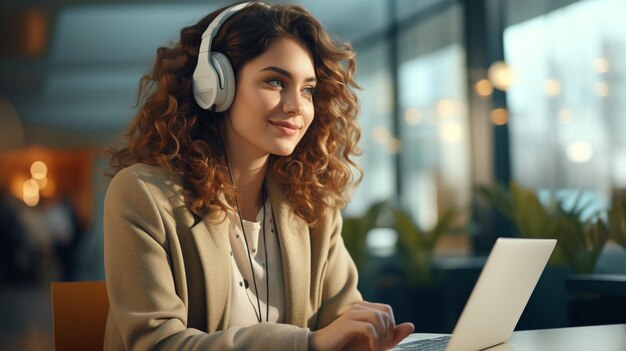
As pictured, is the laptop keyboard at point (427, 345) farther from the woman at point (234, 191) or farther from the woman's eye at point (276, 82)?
the woman's eye at point (276, 82)


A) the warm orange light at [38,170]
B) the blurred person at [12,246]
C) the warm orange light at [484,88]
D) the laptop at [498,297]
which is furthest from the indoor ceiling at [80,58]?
the laptop at [498,297]

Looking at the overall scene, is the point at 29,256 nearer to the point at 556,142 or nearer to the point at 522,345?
the point at 556,142

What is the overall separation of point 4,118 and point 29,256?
1.20 m

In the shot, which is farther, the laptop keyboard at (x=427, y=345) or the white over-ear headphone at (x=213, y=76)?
the white over-ear headphone at (x=213, y=76)

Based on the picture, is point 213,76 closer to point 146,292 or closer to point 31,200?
point 146,292

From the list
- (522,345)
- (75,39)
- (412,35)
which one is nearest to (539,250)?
(522,345)

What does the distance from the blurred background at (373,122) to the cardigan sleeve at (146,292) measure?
431 cm

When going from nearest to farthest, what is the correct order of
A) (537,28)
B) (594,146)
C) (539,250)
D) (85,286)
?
1. (539,250)
2. (85,286)
3. (594,146)
4. (537,28)

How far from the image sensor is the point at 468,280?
19.2 ft

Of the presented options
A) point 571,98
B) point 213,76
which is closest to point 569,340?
point 213,76

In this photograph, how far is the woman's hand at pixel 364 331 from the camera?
4.62 ft

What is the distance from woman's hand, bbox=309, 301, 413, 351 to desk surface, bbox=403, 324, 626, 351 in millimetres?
275

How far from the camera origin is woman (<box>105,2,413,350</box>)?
5.37 ft

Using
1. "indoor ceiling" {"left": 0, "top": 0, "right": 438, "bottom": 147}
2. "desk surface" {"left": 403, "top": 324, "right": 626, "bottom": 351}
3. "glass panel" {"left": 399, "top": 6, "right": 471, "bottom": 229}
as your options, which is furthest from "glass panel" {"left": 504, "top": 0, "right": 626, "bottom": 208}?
"desk surface" {"left": 403, "top": 324, "right": 626, "bottom": 351}
